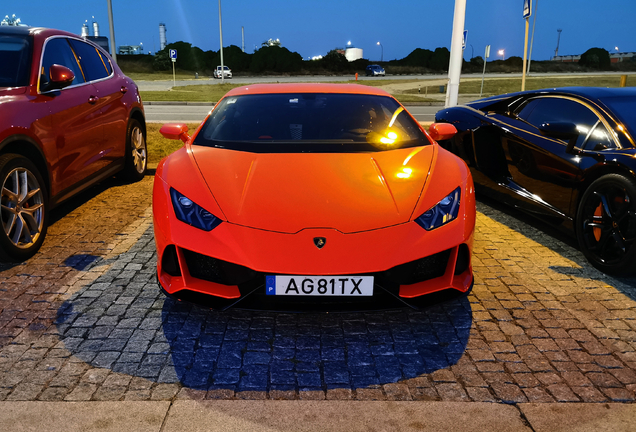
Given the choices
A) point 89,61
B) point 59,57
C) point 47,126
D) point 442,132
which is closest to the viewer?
point 442,132

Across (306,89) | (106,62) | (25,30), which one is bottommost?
(306,89)

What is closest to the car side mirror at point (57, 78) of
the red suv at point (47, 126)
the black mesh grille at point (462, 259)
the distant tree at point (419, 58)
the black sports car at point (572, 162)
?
the red suv at point (47, 126)

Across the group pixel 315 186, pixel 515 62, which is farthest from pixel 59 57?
pixel 515 62

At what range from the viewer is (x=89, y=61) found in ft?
19.7

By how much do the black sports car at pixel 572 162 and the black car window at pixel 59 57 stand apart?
4263mm

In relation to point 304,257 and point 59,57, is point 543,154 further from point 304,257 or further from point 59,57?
point 59,57

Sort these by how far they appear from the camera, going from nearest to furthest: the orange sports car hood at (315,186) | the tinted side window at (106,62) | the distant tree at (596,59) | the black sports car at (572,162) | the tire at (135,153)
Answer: the orange sports car hood at (315,186), the black sports car at (572,162), the tinted side window at (106,62), the tire at (135,153), the distant tree at (596,59)

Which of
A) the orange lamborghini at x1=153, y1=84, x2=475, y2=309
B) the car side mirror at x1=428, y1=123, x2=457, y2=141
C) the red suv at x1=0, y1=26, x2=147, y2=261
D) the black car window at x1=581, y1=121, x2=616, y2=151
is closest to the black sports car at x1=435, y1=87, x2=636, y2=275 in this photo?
the black car window at x1=581, y1=121, x2=616, y2=151

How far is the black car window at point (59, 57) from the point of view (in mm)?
4973

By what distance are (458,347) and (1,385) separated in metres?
2.38

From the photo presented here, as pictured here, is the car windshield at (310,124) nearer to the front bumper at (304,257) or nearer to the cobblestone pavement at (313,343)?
the front bumper at (304,257)

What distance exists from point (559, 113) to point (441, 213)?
2.57 m

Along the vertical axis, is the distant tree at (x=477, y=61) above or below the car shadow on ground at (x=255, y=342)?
above

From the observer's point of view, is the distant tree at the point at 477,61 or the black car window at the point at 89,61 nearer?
the black car window at the point at 89,61
